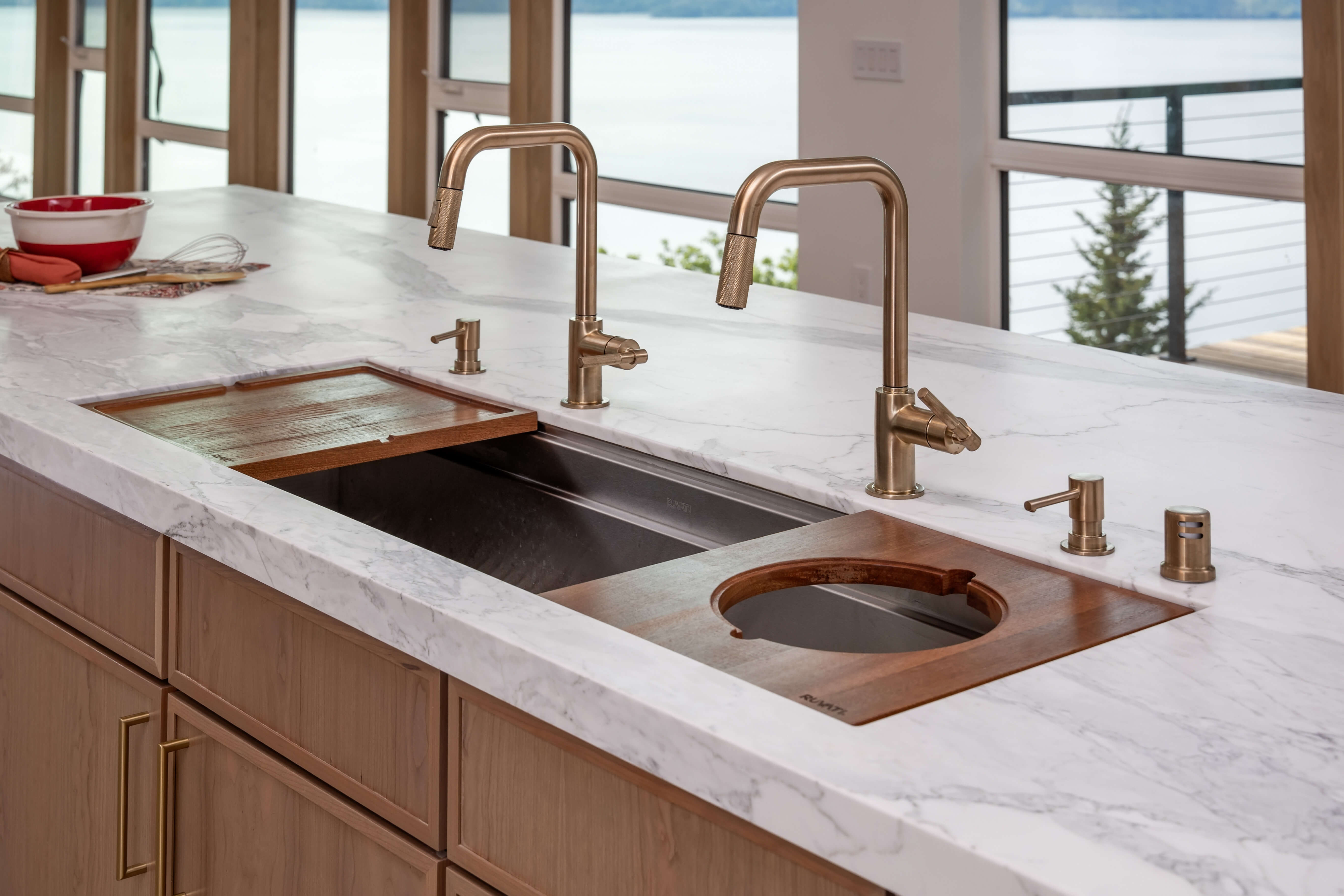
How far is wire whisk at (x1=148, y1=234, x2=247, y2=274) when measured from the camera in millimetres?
2625

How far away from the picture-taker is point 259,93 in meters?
6.35

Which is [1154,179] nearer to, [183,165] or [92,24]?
[183,165]

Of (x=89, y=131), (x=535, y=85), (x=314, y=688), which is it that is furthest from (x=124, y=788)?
(x=89, y=131)

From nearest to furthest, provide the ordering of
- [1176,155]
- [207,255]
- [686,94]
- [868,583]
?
[868,583] → [207,255] → [1176,155] → [686,94]

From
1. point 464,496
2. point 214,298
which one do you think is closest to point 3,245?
point 214,298

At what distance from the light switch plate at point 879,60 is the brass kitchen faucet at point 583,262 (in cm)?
246

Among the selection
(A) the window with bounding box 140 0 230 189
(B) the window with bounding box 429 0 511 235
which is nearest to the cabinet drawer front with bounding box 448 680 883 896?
(B) the window with bounding box 429 0 511 235

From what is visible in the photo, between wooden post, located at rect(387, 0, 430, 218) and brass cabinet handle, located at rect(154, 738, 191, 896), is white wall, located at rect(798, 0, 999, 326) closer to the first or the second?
wooden post, located at rect(387, 0, 430, 218)

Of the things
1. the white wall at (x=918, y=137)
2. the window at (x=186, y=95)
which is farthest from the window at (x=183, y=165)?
the white wall at (x=918, y=137)

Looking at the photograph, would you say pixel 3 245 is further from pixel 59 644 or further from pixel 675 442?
pixel 675 442

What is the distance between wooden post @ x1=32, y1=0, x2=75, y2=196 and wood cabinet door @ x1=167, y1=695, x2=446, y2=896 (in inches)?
281

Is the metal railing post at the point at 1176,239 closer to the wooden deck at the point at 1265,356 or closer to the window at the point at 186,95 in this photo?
the wooden deck at the point at 1265,356

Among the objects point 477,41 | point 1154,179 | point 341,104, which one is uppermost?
point 477,41

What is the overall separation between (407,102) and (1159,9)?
3.15 meters
